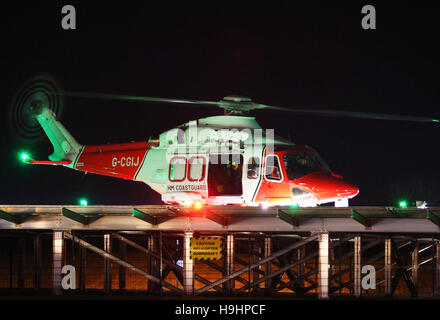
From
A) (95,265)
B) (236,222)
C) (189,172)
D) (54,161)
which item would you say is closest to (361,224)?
(236,222)

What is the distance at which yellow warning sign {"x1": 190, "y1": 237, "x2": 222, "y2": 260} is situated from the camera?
22.7 m

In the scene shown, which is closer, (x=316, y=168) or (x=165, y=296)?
(x=165, y=296)

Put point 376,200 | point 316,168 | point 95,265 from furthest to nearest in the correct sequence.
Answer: point 376,200 < point 95,265 < point 316,168

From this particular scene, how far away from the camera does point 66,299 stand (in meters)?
22.5

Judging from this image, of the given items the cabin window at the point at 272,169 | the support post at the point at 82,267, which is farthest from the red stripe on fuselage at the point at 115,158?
the cabin window at the point at 272,169

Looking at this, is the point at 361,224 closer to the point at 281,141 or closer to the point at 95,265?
the point at 281,141

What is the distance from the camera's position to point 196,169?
27.1m

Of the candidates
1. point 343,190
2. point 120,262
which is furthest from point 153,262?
point 343,190

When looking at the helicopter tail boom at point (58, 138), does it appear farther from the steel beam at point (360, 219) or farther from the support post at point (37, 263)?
the steel beam at point (360, 219)

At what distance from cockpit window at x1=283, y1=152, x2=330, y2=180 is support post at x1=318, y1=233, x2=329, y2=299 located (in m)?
3.93

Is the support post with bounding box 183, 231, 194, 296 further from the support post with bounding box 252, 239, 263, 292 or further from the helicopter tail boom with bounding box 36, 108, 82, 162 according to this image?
the helicopter tail boom with bounding box 36, 108, 82, 162

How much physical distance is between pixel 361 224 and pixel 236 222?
3.52 m

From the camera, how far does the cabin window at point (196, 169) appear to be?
27000 millimetres

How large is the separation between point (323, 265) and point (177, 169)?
778 centimetres
